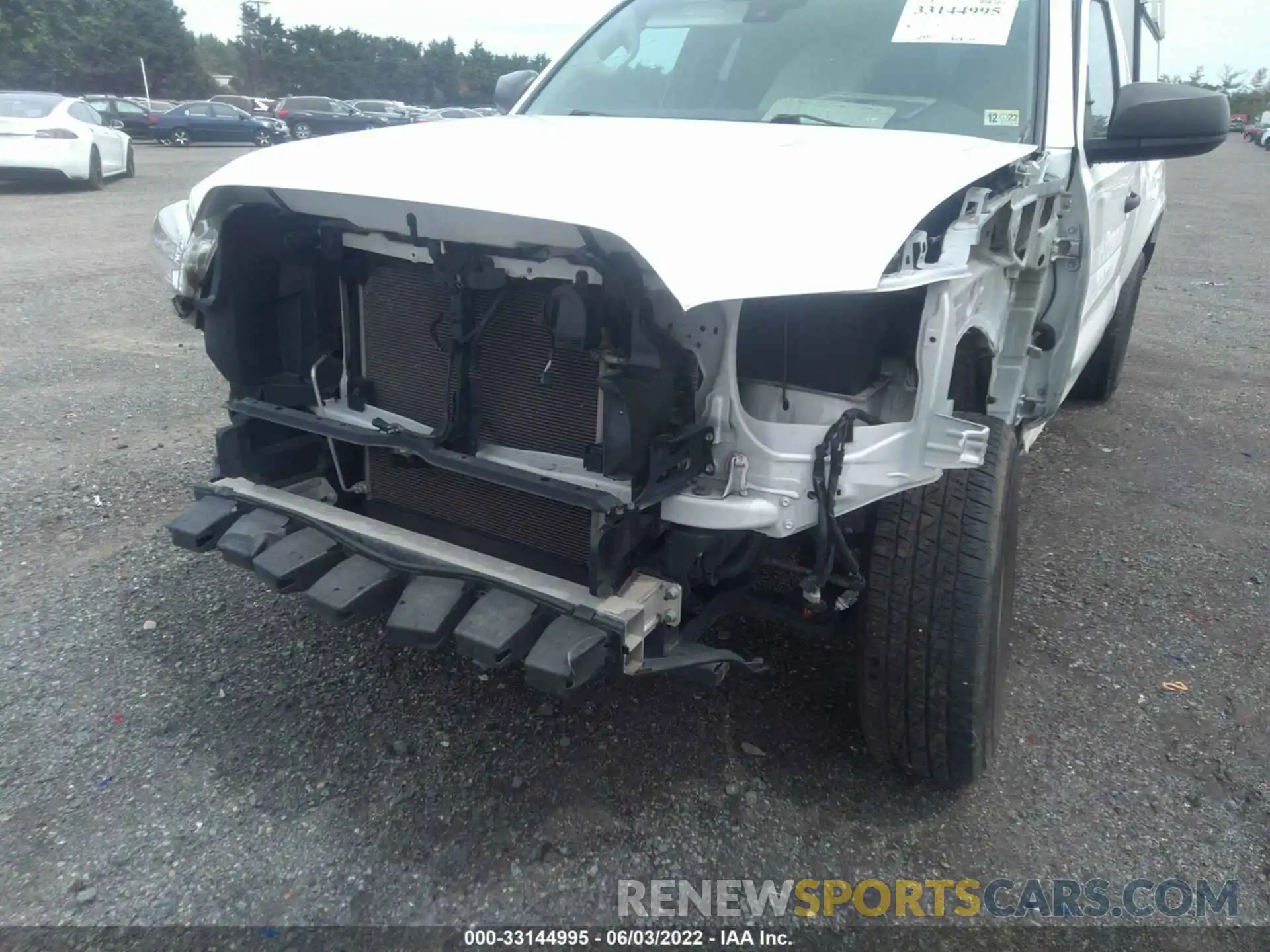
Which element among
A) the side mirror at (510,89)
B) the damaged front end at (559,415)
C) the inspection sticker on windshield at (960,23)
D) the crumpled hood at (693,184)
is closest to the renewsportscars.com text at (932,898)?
the damaged front end at (559,415)

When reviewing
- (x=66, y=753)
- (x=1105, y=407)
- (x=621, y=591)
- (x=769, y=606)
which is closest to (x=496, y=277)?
(x=621, y=591)

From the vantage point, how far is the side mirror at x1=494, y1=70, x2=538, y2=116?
3981 mm

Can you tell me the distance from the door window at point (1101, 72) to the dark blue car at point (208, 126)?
25.0m

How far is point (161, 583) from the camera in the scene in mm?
3184

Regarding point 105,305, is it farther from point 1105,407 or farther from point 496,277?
point 1105,407

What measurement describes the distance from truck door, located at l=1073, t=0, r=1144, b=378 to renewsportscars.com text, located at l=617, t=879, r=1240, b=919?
1851mm

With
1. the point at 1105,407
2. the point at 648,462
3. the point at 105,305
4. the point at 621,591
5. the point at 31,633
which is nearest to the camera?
the point at 648,462

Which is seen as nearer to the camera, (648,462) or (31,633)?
(648,462)

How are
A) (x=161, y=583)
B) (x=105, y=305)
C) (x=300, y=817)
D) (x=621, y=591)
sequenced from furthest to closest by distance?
1. (x=105, y=305)
2. (x=161, y=583)
3. (x=300, y=817)
4. (x=621, y=591)

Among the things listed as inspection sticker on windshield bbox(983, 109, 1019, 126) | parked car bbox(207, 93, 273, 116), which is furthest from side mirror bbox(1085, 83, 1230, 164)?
parked car bbox(207, 93, 273, 116)

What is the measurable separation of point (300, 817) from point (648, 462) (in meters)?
1.20

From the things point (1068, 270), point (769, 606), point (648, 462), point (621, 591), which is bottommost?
point (769, 606)

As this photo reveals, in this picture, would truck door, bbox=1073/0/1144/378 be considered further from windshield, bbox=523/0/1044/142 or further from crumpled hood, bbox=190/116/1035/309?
crumpled hood, bbox=190/116/1035/309

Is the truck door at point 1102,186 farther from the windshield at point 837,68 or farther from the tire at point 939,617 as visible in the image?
the tire at point 939,617
